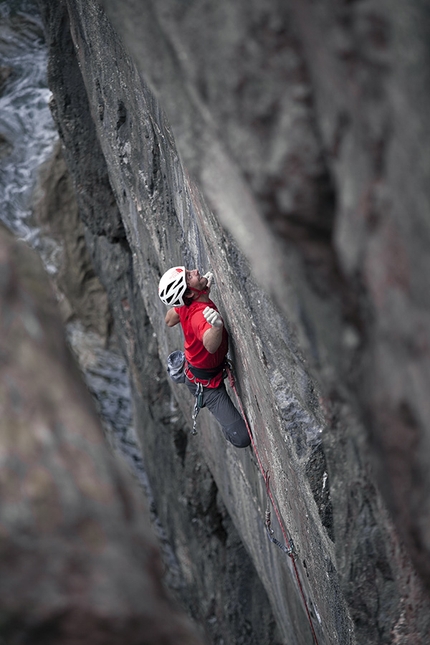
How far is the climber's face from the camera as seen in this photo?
11.9ft

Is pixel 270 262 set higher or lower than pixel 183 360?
higher

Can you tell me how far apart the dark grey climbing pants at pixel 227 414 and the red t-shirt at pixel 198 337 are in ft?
0.71

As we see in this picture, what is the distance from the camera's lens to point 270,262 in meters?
1.55

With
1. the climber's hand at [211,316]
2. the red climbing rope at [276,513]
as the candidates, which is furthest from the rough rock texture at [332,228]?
the red climbing rope at [276,513]

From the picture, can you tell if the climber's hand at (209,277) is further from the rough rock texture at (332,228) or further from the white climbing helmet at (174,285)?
the rough rock texture at (332,228)

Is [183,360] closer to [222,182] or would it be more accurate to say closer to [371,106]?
[222,182]

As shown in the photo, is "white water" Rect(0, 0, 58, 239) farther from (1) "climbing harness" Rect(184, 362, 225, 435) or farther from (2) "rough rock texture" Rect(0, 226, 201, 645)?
(2) "rough rock texture" Rect(0, 226, 201, 645)

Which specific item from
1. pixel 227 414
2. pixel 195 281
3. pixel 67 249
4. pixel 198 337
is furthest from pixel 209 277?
pixel 67 249

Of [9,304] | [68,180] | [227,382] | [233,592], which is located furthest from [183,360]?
[68,180]

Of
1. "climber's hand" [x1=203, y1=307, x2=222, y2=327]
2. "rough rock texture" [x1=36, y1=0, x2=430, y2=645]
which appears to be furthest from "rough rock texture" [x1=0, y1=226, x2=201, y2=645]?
"climber's hand" [x1=203, y1=307, x2=222, y2=327]

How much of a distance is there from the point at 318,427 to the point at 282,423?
7.7 inches

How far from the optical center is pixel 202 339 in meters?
3.70

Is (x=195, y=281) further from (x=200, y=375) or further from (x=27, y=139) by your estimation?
(x=27, y=139)

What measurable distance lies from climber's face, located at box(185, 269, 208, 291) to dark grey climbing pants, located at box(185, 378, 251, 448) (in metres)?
1.15
